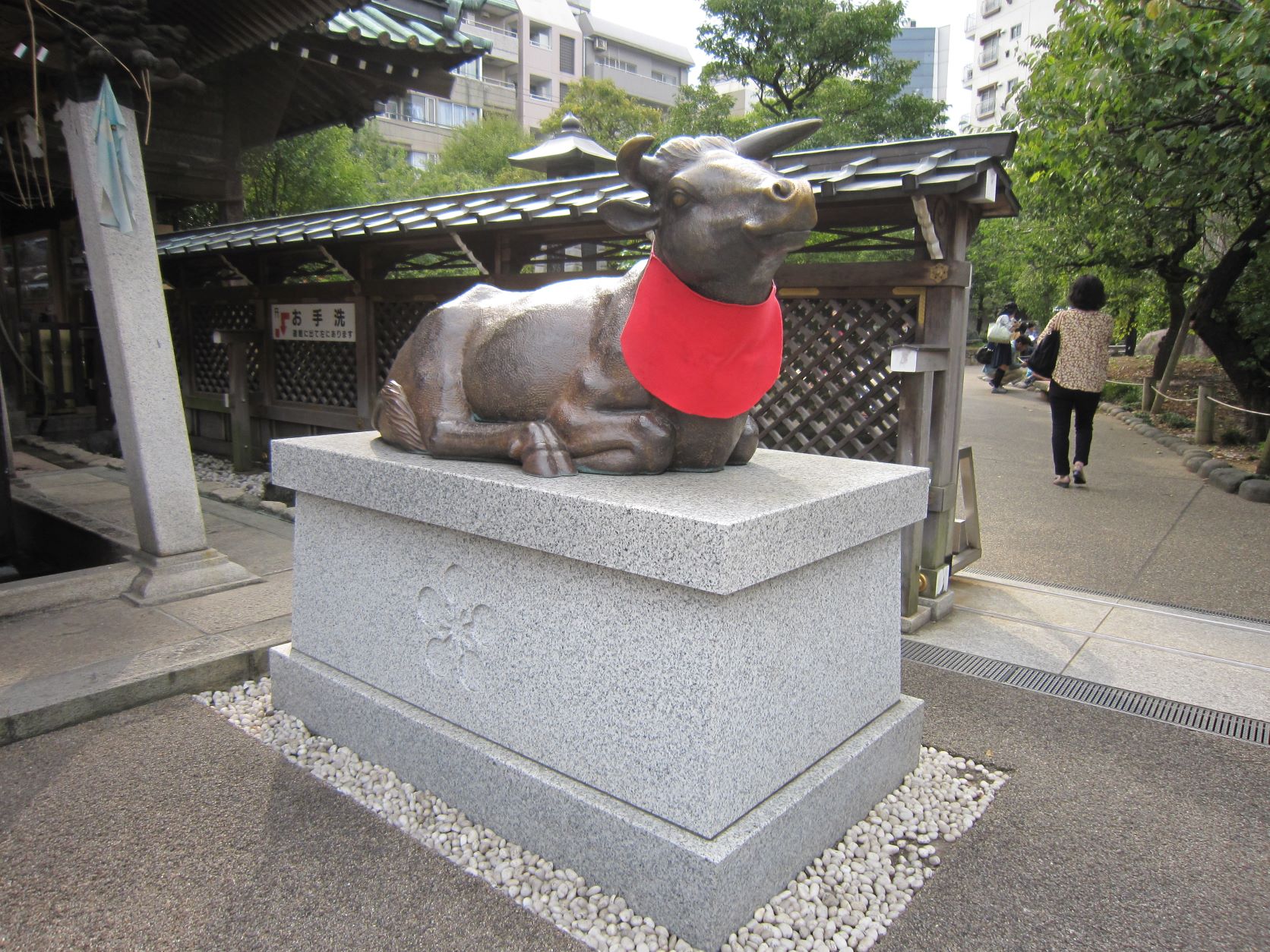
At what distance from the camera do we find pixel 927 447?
4699 millimetres

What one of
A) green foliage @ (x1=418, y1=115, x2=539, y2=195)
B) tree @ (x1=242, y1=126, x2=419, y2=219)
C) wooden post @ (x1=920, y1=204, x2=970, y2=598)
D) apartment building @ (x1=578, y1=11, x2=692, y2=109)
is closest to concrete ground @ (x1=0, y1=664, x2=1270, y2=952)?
wooden post @ (x1=920, y1=204, x2=970, y2=598)

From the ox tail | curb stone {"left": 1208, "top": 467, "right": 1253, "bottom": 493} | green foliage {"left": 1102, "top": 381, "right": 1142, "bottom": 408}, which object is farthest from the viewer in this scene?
green foliage {"left": 1102, "top": 381, "right": 1142, "bottom": 408}

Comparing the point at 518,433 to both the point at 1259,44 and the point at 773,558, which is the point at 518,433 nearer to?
the point at 773,558

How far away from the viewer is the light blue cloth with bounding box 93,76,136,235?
4.04 meters

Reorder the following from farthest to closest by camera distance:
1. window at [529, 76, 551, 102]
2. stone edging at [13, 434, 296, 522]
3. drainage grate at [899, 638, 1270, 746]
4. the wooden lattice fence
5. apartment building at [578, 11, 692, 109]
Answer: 1. apartment building at [578, 11, 692, 109]
2. window at [529, 76, 551, 102]
3. stone edging at [13, 434, 296, 522]
4. the wooden lattice fence
5. drainage grate at [899, 638, 1270, 746]

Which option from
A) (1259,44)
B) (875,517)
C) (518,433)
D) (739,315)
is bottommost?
(875,517)

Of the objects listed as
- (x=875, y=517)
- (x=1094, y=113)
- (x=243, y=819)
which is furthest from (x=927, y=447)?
(x=1094, y=113)

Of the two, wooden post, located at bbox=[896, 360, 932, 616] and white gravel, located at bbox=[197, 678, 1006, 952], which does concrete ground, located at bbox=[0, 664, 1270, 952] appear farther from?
wooden post, located at bbox=[896, 360, 932, 616]

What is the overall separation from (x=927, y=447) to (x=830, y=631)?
248 centimetres

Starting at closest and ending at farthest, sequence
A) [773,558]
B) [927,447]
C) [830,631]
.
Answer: [773,558]
[830,631]
[927,447]

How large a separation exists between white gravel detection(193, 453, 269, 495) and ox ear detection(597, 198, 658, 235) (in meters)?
7.14

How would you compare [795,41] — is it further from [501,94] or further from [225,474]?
[501,94]

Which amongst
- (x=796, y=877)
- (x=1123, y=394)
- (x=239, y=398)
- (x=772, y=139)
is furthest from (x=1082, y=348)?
(x=1123, y=394)

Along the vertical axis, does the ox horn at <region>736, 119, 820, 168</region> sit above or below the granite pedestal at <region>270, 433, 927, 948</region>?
above
